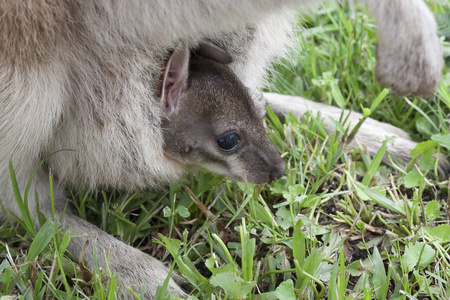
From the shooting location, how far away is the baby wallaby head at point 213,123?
2.15 metres

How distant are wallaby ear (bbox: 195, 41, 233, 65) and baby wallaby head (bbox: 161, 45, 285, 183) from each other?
0.04 metres

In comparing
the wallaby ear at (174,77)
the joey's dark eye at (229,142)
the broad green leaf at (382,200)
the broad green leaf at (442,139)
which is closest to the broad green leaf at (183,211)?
the joey's dark eye at (229,142)

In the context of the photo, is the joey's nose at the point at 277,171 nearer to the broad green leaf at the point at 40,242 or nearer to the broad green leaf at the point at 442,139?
the broad green leaf at the point at 442,139

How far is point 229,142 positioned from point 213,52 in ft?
1.22

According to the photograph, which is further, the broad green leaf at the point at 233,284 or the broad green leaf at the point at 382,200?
the broad green leaf at the point at 382,200

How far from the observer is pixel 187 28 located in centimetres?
186

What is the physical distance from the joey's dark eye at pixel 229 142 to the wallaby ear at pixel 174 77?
21cm

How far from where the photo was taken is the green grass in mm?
1966

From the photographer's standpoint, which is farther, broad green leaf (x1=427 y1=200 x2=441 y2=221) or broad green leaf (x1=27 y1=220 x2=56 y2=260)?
broad green leaf (x1=427 y1=200 x2=441 y2=221)

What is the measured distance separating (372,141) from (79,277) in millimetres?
1459

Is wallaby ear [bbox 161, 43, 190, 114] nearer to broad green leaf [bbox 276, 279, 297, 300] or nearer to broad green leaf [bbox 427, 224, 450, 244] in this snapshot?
broad green leaf [bbox 276, 279, 297, 300]

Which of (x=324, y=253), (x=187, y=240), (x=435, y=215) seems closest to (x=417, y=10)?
(x=435, y=215)

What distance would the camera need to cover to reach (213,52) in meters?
2.31

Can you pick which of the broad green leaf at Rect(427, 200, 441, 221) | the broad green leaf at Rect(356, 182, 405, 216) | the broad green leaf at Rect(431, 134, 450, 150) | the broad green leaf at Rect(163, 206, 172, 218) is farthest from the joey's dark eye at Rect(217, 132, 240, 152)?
the broad green leaf at Rect(431, 134, 450, 150)
